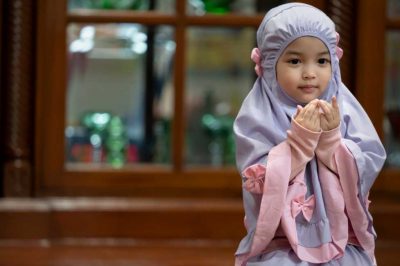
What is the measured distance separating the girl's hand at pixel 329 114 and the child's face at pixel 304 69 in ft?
0.18

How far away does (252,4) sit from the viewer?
2826 mm

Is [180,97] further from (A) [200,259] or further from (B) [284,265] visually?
(B) [284,265]

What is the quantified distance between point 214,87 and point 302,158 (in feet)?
5.12

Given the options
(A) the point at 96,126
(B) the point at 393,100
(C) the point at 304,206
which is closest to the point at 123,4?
(A) the point at 96,126

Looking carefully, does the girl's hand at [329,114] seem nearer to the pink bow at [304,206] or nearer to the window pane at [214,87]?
the pink bow at [304,206]

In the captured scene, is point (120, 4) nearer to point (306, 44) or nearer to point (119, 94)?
point (119, 94)

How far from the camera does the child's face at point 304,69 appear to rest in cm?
167

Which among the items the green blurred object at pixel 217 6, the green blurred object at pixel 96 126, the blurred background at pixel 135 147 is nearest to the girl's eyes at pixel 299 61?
the blurred background at pixel 135 147

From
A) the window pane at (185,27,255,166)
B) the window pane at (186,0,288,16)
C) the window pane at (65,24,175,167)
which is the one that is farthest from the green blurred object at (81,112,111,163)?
the window pane at (186,0,288,16)

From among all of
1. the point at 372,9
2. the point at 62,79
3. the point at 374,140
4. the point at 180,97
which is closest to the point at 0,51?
the point at 62,79

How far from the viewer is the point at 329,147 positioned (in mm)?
1654

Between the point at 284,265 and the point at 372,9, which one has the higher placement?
the point at 372,9

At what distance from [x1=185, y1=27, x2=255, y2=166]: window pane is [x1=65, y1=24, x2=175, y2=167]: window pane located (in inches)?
3.5

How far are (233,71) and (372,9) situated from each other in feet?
2.26
